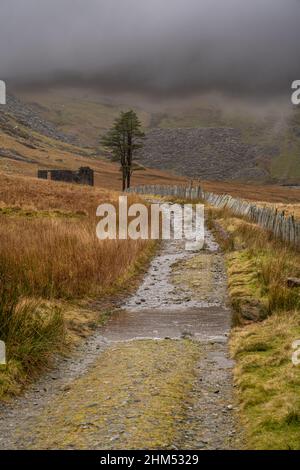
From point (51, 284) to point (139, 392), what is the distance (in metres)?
5.18

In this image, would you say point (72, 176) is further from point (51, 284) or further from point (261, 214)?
point (51, 284)

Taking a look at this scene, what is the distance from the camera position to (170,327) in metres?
10.4

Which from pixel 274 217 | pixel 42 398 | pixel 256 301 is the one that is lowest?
pixel 42 398

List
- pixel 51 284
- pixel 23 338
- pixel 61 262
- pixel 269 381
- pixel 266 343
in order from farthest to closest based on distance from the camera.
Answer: pixel 61 262 → pixel 51 284 → pixel 266 343 → pixel 23 338 → pixel 269 381

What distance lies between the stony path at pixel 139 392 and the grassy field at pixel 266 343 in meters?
0.23

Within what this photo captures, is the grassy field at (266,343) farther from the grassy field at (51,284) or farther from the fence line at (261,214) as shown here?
the grassy field at (51,284)

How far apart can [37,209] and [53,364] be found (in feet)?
70.1

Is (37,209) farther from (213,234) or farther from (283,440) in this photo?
(283,440)

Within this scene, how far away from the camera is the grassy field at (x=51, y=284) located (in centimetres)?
781

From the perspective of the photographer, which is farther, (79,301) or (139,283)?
(139,283)

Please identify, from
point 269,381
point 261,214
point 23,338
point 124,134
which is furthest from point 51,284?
point 124,134

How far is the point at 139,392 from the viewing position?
678 cm

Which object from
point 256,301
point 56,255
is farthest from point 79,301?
point 256,301

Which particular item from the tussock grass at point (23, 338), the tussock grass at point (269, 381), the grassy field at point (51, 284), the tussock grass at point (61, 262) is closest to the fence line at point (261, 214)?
the grassy field at point (51, 284)
